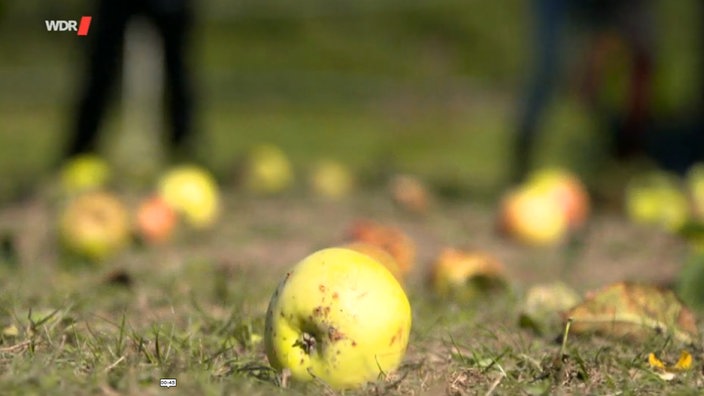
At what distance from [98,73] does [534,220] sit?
8.35 feet

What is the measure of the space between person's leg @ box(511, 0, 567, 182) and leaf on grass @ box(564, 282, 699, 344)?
382cm

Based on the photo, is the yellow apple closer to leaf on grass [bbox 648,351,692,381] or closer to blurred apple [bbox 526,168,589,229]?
blurred apple [bbox 526,168,589,229]

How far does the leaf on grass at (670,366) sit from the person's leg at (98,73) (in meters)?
4.22

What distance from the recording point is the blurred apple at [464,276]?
123 inches

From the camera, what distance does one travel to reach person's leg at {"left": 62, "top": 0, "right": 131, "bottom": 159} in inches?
231

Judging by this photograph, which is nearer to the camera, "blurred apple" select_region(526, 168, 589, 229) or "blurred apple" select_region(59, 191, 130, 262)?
"blurred apple" select_region(59, 191, 130, 262)

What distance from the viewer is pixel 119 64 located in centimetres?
614

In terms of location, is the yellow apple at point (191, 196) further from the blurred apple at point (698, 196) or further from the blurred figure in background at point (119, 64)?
the blurred apple at point (698, 196)

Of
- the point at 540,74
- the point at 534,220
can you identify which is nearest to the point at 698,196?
the point at 534,220

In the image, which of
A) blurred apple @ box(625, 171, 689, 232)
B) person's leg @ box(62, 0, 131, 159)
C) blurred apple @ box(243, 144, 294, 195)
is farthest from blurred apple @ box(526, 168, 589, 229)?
person's leg @ box(62, 0, 131, 159)

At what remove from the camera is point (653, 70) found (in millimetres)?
7836

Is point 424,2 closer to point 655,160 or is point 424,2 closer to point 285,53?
point 285,53

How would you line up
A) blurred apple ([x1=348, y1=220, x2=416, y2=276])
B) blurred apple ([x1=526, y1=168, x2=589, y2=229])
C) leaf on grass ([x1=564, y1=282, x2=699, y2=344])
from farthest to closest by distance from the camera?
1. blurred apple ([x1=526, y1=168, x2=589, y2=229])
2. blurred apple ([x1=348, y1=220, x2=416, y2=276])
3. leaf on grass ([x1=564, y1=282, x2=699, y2=344])

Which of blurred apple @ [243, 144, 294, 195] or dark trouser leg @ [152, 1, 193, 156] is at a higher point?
dark trouser leg @ [152, 1, 193, 156]
